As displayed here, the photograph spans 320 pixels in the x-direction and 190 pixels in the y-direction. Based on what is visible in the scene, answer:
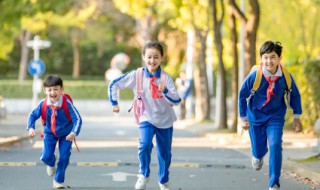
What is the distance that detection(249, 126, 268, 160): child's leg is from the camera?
12750 millimetres

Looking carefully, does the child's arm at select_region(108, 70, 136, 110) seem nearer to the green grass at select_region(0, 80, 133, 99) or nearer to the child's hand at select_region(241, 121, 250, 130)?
the child's hand at select_region(241, 121, 250, 130)

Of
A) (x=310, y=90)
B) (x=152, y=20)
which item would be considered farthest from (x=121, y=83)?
(x=152, y=20)

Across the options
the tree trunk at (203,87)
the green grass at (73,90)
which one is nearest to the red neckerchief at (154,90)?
the tree trunk at (203,87)

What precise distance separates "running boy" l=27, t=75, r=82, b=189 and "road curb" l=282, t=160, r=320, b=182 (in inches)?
141

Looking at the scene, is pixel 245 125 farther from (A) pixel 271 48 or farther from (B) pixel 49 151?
(B) pixel 49 151

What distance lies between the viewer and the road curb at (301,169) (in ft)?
49.3

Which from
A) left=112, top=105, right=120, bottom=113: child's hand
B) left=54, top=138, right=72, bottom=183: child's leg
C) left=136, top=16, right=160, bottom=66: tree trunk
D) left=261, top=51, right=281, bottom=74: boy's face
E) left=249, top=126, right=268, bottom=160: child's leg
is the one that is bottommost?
left=54, top=138, right=72, bottom=183: child's leg

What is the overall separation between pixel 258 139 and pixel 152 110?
1.30 metres

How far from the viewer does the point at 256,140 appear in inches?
503

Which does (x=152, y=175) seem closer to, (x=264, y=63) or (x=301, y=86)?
(x=264, y=63)

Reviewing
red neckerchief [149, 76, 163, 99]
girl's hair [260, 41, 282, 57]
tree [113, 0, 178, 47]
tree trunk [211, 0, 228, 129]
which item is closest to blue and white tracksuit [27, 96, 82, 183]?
red neckerchief [149, 76, 163, 99]

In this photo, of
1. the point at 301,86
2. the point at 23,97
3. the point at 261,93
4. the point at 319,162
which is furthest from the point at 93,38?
the point at 261,93

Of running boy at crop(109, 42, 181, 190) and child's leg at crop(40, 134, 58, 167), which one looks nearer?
running boy at crop(109, 42, 181, 190)

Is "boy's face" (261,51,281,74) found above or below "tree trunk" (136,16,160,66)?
below
